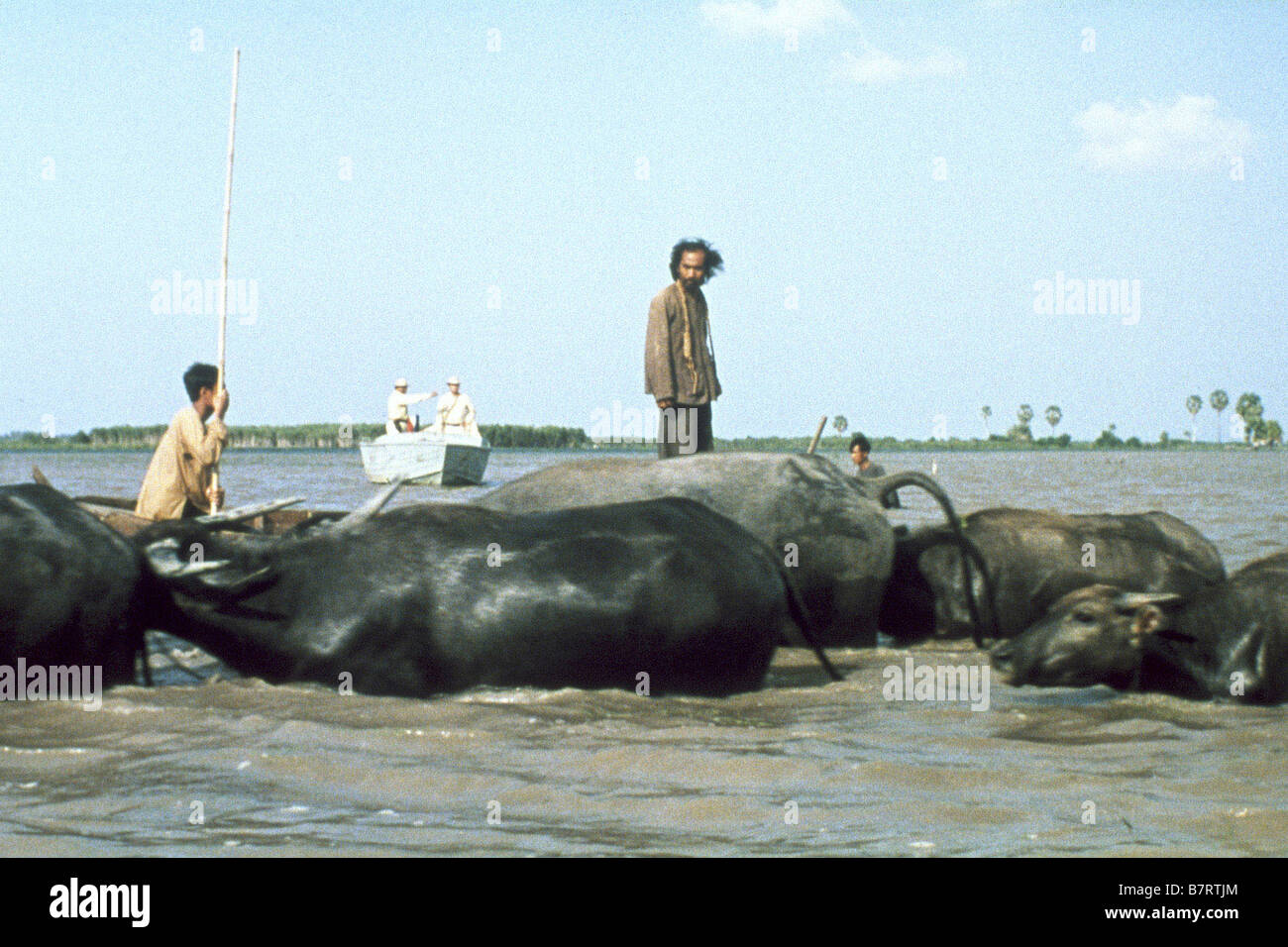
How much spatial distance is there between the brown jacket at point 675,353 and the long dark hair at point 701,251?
0.16 meters

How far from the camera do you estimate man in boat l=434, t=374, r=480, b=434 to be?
27469mm

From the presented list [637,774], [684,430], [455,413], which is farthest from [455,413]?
[637,774]

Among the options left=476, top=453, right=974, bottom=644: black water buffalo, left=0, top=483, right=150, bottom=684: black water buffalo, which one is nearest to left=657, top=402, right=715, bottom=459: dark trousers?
left=476, top=453, right=974, bottom=644: black water buffalo

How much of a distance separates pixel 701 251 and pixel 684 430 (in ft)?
4.16

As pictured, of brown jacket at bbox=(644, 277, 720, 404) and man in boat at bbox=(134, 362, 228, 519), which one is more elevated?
brown jacket at bbox=(644, 277, 720, 404)

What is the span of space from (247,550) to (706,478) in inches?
114

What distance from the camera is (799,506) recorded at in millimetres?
8023

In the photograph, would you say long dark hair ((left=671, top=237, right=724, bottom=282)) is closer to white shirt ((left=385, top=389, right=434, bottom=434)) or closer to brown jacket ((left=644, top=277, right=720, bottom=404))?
brown jacket ((left=644, top=277, right=720, bottom=404))

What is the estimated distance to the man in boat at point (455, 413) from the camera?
1081 inches

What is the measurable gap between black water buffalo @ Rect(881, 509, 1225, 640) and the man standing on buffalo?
5.80 ft

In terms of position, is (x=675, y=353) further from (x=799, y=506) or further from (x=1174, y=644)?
(x=1174, y=644)

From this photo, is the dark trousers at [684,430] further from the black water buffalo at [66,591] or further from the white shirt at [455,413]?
the white shirt at [455,413]
